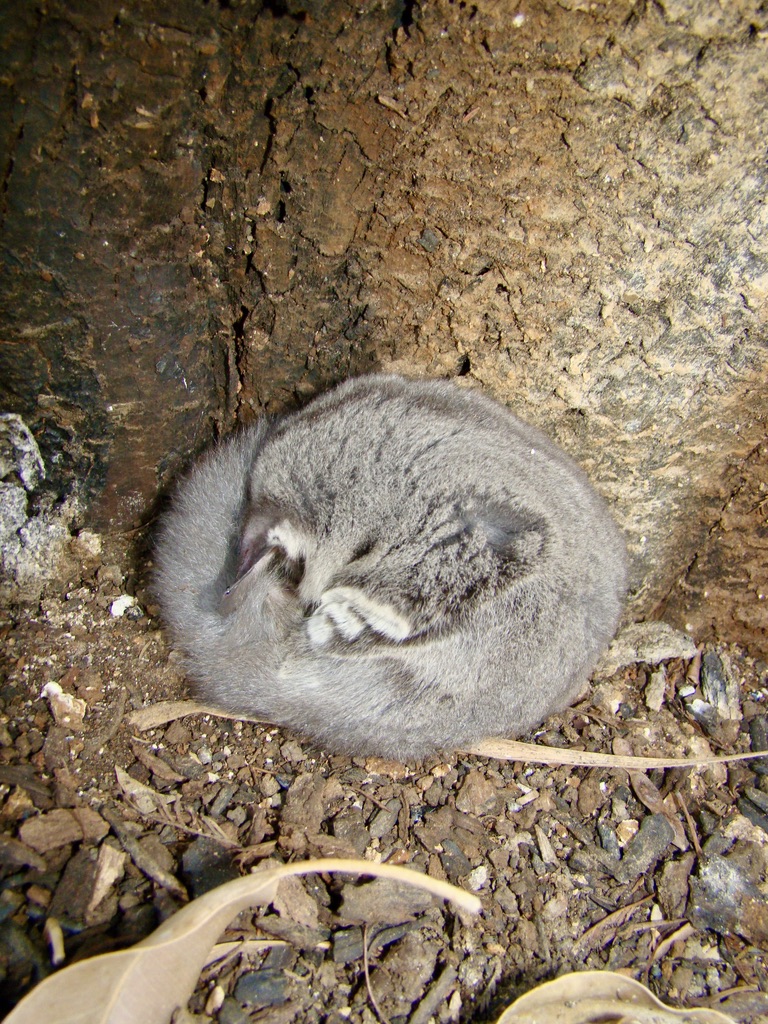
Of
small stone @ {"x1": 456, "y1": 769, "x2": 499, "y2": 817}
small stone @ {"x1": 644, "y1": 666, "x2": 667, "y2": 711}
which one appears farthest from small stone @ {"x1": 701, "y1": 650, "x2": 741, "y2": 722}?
small stone @ {"x1": 456, "y1": 769, "x2": 499, "y2": 817}

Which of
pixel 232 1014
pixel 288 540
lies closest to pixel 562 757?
pixel 288 540

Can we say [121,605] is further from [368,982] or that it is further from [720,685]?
[720,685]

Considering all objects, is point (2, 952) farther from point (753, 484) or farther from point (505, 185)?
point (753, 484)

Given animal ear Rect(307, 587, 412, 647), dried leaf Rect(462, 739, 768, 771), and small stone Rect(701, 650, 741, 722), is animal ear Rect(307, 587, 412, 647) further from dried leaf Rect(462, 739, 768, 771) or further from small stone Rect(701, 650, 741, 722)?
small stone Rect(701, 650, 741, 722)

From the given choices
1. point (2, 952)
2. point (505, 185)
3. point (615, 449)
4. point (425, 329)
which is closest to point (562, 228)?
point (505, 185)

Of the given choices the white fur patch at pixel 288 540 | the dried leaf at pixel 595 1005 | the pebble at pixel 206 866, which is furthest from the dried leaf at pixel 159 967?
the white fur patch at pixel 288 540
